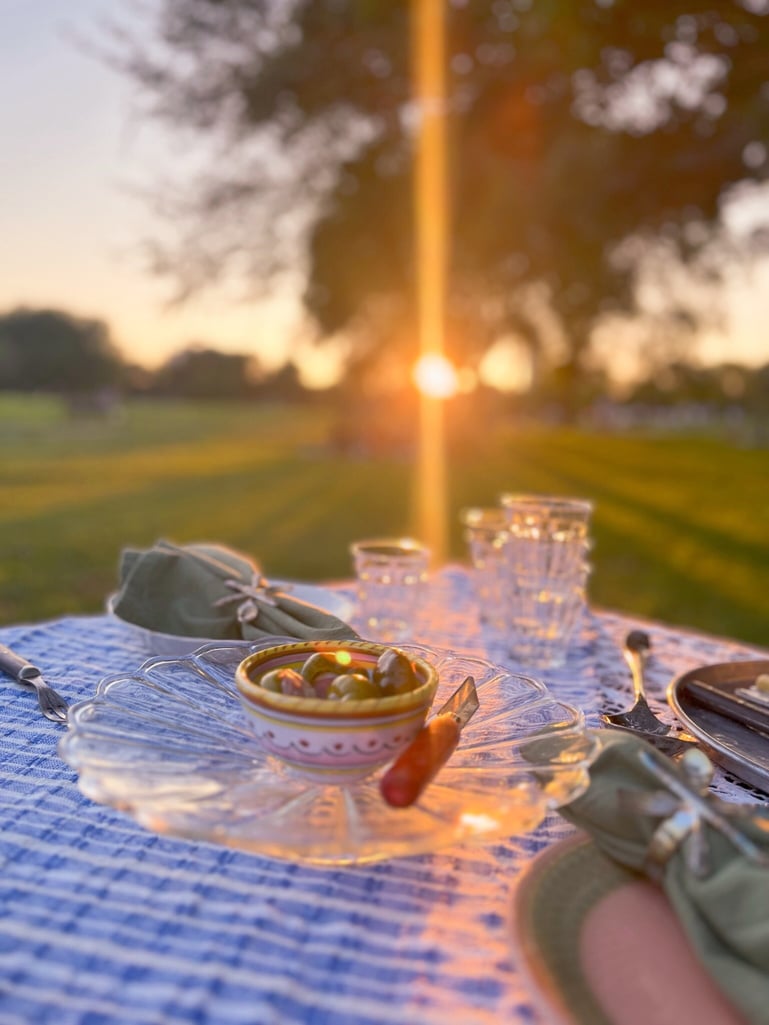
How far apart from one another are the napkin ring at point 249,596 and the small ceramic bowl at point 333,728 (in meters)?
0.54

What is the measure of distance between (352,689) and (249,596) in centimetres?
65

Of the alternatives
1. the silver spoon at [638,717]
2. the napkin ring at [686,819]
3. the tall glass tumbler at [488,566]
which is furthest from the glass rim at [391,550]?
the napkin ring at [686,819]

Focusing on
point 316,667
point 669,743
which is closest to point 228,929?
point 316,667

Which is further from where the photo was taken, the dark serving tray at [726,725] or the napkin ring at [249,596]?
the napkin ring at [249,596]

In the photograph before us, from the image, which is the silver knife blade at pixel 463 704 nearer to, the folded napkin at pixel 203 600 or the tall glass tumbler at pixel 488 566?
the folded napkin at pixel 203 600

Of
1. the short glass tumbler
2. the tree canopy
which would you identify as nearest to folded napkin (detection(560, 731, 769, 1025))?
the short glass tumbler

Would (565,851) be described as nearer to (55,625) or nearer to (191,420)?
(55,625)

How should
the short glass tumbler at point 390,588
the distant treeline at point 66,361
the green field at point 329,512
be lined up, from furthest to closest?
the distant treeline at point 66,361
the green field at point 329,512
the short glass tumbler at point 390,588

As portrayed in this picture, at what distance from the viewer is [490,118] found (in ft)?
17.0

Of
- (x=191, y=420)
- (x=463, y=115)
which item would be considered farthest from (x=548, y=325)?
(x=191, y=420)

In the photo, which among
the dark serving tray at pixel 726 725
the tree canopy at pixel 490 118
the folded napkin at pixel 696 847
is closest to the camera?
the folded napkin at pixel 696 847

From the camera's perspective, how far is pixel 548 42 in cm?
400

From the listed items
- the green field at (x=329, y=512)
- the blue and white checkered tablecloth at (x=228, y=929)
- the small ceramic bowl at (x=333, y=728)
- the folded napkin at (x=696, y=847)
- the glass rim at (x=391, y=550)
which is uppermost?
the small ceramic bowl at (x=333, y=728)

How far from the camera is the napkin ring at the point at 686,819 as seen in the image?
2.27ft
